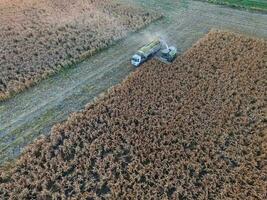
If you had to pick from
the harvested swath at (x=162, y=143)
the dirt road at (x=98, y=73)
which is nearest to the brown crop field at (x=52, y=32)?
the dirt road at (x=98, y=73)

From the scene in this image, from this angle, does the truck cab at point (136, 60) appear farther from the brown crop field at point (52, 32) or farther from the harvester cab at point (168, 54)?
the brown crop field at point (52, 32)

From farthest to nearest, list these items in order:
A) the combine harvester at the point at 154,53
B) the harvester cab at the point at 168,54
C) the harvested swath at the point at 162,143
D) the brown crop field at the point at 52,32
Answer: the harvester cab at the point at 168,54 < the combine harvester at the point at 154,53 < the brown crop field at the point at 52,32 < the harvested swath at the point at 162,143

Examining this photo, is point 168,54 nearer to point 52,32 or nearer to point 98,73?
point 98,73

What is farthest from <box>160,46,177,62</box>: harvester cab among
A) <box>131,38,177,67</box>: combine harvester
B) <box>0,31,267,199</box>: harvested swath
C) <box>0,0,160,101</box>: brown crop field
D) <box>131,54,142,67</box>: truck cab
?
<box>0,0,160,101</box>: brown crop field

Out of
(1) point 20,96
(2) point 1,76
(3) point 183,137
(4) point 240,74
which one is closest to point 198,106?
(3) point 183,137

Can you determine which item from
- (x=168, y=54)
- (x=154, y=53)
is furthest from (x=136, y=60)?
(x=168, y=54)

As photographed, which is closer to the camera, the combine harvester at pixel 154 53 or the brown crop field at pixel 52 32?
the brown crop field at pixel 52 32

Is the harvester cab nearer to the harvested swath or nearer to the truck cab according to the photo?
the harvested swath
